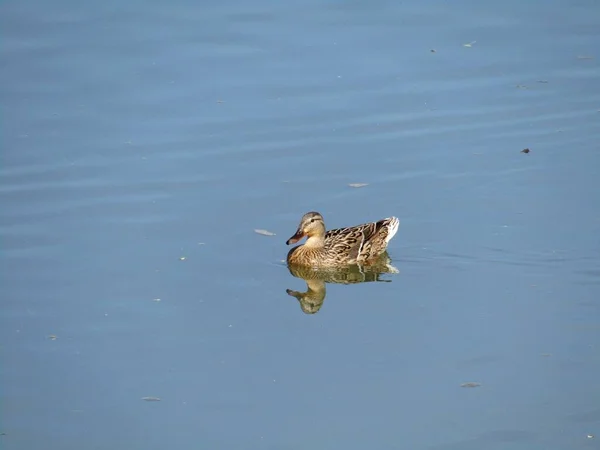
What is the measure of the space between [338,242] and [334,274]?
1.08ft

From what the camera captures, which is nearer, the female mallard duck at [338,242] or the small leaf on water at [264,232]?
the female mallard duck at [338,242]

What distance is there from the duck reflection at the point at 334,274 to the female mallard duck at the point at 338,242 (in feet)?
0.21

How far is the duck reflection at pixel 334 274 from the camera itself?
11.9 metres

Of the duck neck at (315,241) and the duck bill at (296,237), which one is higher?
the duck bill at (296,237)

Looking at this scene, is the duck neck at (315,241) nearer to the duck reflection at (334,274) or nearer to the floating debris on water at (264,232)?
the duck reflection at (334,274)

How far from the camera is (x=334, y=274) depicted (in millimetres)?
12703

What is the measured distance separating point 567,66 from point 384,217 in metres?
5.01

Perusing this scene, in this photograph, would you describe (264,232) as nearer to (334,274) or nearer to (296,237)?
(296,237)

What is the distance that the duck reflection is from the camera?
39.1 feet

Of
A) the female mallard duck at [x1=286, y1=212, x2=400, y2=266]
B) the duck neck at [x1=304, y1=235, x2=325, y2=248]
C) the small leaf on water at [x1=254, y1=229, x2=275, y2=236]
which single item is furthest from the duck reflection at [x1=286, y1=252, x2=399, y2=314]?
the small leaf on water at [x1=254, y1=229, x2=275, y2=236]

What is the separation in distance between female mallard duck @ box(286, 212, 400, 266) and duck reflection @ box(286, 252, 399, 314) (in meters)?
0.06

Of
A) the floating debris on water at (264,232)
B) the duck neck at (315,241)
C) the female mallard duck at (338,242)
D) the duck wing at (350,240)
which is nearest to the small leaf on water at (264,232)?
the floating debris on water at (264,232)

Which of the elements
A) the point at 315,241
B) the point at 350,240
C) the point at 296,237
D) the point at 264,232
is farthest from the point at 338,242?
the point at 264,232

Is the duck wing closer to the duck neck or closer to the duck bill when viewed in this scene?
the duck neck
